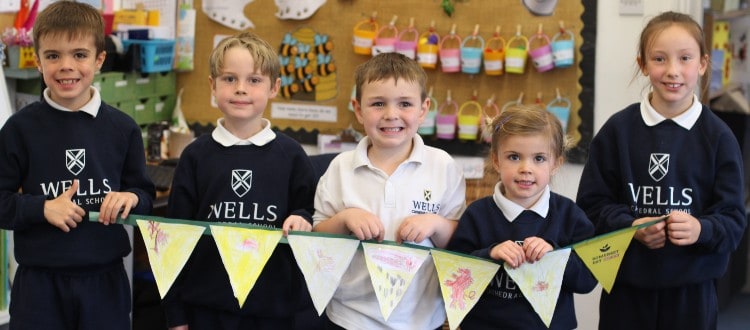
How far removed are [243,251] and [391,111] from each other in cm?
48

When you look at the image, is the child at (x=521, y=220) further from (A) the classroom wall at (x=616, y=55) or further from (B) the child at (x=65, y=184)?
(A) the classroom wall at (x=616, y=55)

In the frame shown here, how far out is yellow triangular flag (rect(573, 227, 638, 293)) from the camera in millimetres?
2258

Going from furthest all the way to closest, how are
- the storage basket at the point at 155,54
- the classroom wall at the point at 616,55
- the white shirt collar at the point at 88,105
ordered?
1. the storage basket at the point at 155,54
2. the classroom wall at the point at 616,55
3. the white shirt collar at the point at 88,105

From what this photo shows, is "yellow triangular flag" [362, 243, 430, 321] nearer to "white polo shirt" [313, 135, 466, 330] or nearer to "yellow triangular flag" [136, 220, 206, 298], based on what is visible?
"white polo shirt" [313, 135, 466, 330]

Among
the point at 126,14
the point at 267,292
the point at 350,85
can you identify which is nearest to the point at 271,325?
the point at 267,292

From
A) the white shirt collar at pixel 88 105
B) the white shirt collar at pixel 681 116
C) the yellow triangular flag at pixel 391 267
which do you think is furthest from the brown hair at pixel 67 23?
the white shirt collar at pixel 681 116

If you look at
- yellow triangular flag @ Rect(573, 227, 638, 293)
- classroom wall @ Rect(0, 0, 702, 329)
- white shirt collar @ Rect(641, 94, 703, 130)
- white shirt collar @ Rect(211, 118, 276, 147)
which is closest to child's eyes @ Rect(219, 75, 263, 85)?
white shirt collar @ Rect(211, 118, 276, 147)

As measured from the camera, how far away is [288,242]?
2283 mm

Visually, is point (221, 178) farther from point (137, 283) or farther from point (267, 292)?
point (137, 283)

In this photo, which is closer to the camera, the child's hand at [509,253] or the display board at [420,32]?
the child's hand at [509,253]

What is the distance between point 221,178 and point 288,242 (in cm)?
25

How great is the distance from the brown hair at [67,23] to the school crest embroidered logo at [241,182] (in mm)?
484

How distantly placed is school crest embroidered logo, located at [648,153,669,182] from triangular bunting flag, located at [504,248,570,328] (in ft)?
1.21

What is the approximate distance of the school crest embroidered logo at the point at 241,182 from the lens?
7.82 ft
